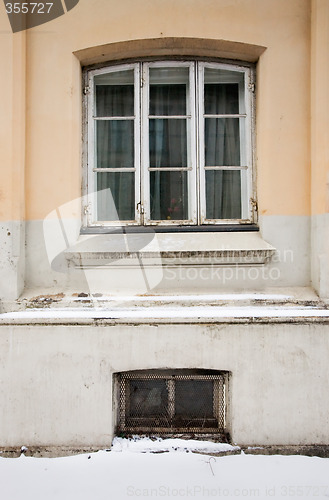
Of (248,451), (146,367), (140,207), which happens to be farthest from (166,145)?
(248,451)

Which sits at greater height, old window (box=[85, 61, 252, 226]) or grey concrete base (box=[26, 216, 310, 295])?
old window (box=[85, 61, 252, 226])

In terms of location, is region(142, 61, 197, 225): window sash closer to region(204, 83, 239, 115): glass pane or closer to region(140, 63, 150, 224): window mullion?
region(140, 63, 150, 224): window mullion

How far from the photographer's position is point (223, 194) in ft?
12.1

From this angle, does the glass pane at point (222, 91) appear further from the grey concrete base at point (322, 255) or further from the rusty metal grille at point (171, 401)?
the rusty metal grille at point (171, 401)

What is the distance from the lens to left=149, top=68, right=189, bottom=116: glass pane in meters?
3.72

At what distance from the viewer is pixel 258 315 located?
3152 mm

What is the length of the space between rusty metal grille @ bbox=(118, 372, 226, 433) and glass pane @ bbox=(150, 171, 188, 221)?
5.02 ft

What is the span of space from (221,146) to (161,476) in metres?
2.97

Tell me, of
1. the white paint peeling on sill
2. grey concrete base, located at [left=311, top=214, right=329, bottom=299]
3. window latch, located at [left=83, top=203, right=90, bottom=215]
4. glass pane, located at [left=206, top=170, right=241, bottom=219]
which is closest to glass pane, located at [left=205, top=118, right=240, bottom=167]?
glass pane, located at [left=206, top=170, right=241, bottom=219]

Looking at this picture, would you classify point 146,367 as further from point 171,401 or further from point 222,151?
point 222,151

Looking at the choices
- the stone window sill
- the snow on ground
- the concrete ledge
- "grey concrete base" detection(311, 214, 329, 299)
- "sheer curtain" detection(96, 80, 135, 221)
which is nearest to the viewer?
the snow on ground

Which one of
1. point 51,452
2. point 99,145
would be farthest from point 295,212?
point 51,452

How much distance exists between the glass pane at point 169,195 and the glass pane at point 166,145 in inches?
4.6

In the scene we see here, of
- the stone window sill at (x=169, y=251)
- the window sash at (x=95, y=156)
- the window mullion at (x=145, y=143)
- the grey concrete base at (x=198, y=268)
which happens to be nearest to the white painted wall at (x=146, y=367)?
the grey concrete base at (x=198, y=268)
